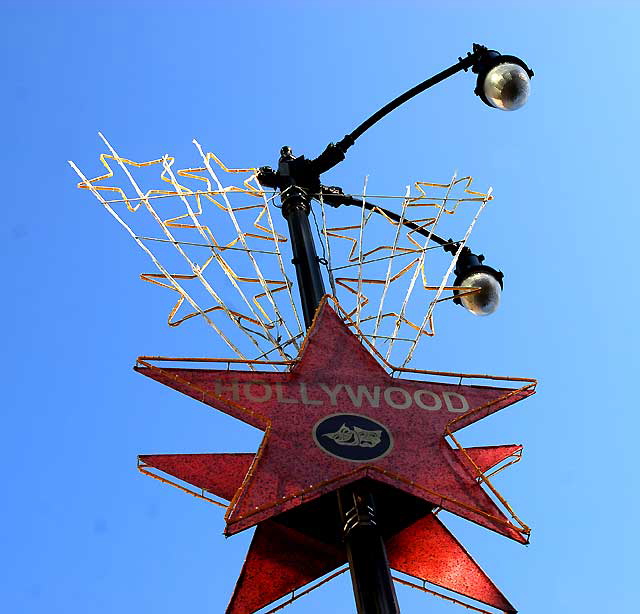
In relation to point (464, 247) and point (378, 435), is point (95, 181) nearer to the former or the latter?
point (464, 247)

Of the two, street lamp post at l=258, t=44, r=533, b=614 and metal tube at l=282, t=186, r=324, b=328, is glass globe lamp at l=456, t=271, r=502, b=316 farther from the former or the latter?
metal tube at l=282, t=186, r=324, b=328

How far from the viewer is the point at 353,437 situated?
6641 mm

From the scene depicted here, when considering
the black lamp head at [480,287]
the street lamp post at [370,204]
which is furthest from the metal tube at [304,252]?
the black lamp head at [480,287]

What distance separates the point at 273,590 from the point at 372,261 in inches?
130

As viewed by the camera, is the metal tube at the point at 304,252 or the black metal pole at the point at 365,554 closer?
the black metal pole at the point at 365,554

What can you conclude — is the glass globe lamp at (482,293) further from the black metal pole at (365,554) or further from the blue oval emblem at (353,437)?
the black metal pole at (365,554)

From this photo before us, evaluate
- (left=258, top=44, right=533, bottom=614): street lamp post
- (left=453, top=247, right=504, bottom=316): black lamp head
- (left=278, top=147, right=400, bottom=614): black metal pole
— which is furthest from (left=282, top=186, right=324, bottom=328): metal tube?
(left=278, top=147, right=400, bottom=614): black metal pole

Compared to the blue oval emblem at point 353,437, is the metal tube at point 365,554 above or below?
below

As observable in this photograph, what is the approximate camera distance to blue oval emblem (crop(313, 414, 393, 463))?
6.49 meters

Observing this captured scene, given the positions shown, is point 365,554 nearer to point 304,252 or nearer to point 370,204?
point 304,252

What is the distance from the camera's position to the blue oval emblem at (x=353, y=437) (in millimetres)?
6492

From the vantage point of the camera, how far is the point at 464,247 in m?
9.68

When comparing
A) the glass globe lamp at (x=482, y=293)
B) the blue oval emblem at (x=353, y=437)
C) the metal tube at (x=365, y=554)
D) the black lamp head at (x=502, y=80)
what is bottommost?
the metal tube at (x=365, y=554)

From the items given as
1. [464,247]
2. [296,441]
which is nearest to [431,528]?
[296,441]
